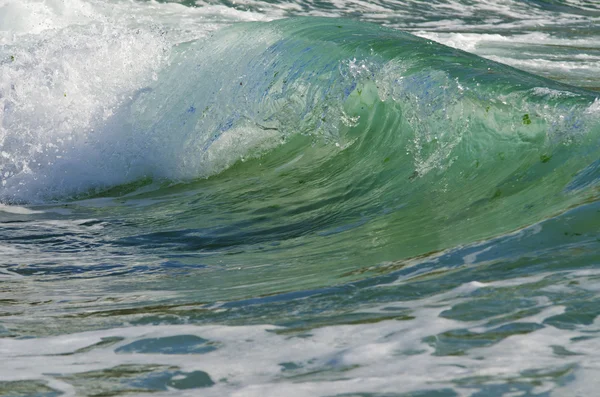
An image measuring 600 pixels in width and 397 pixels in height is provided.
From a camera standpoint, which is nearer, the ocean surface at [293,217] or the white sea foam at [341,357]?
the white sea foam at [341,357]

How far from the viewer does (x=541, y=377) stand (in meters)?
2.47

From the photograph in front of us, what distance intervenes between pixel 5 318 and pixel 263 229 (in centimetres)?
204

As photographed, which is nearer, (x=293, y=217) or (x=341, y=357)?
(x=341, y=357)

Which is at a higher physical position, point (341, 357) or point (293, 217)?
point (341, 357)

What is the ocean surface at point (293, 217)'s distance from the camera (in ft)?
9.09

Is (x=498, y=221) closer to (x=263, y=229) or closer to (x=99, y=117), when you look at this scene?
(x=263, y=229)

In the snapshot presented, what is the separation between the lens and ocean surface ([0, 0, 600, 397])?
2.77 m

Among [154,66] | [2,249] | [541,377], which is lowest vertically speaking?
[2,249]

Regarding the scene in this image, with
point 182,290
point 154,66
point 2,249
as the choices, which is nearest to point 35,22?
point 154,66

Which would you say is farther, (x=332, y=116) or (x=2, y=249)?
(x=332, y=116)

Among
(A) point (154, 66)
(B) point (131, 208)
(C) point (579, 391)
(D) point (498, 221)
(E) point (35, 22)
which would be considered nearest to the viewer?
(C) point (579, 391)

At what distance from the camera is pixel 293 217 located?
567cm

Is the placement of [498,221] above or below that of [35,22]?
below

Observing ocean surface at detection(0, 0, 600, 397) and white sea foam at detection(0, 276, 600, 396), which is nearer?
white sea foam at detection(0, 276, 600, 396)
